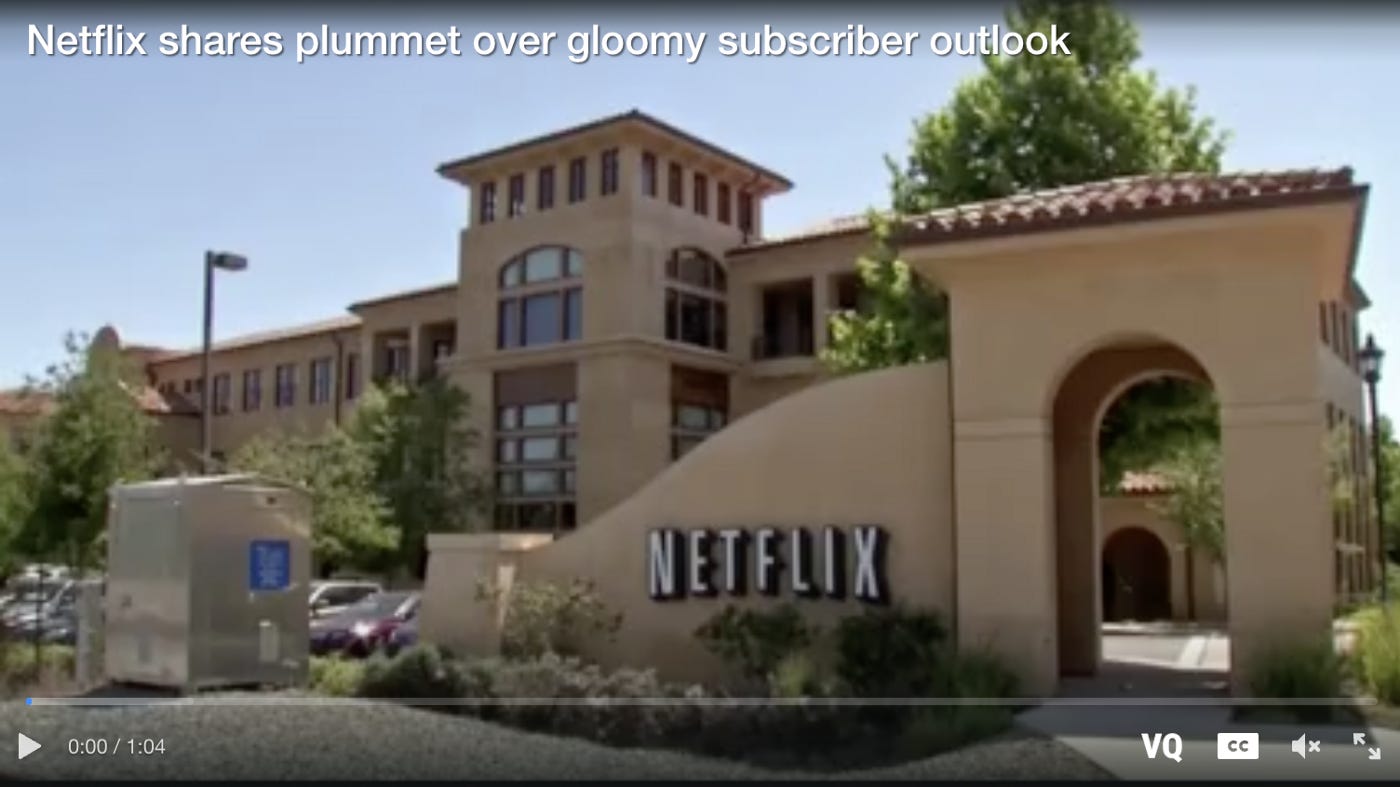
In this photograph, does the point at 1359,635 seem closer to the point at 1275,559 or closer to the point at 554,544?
the point at 1275,559

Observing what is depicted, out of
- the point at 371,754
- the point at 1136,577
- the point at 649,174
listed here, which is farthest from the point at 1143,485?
the point at 371,754

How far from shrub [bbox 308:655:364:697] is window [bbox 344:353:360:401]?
3947cm

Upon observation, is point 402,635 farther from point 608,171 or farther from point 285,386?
point 285,386

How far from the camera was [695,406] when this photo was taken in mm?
42562

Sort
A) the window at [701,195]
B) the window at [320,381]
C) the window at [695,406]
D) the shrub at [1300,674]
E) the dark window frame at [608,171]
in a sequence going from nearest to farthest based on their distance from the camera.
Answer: the shrub at [1300,674] < the dark window frame at [608,171] < the window at [695,406] < the window at [701,195] < the window at [320,381]

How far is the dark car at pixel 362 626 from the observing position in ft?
73.8

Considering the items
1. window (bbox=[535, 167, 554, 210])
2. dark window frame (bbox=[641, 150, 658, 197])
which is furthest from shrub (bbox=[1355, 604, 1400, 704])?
window (bbox=[535, 167, 554, 210])

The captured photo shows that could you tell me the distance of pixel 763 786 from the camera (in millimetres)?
9141

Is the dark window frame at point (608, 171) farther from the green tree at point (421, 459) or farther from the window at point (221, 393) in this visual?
the window at point (221, 393)

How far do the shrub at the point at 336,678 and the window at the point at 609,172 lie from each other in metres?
26.7

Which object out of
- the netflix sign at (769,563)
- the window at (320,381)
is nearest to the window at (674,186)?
the window at (320,381)

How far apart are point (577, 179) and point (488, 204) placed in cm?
423

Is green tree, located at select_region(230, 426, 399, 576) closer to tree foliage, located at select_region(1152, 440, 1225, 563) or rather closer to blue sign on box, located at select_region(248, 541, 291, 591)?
blue sign on box, located at select_region(248, 541, 291, 591)

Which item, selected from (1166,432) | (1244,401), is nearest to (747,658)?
(1244,401)
